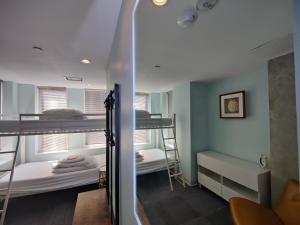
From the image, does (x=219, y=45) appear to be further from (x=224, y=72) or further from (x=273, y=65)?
(x=273, y=65)

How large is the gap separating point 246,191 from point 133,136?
0.57 m

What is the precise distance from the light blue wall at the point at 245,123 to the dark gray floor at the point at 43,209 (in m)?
2.55

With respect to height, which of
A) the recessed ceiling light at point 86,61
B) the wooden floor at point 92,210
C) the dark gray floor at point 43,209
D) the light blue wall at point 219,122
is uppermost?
the recessed ceiling light at point 86,61

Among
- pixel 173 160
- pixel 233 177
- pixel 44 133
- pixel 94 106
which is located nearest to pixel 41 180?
pixel 44 133

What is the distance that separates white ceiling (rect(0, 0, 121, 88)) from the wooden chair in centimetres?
141

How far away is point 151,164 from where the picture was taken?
75 centimetres

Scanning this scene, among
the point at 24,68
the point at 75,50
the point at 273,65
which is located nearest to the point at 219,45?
the point at 273,65

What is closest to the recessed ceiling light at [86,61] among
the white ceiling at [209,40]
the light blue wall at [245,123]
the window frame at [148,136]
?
the white ceiling at [209,40]

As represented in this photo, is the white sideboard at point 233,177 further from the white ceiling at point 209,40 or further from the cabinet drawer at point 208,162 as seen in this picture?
the white ceiling at point 209,40

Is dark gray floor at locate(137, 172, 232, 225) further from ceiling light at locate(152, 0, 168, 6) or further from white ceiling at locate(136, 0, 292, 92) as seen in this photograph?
ceiling light at locate(152, 0, 168, 6)

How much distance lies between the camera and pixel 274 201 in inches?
11.8

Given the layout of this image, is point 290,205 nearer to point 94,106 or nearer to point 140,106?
point 140,106

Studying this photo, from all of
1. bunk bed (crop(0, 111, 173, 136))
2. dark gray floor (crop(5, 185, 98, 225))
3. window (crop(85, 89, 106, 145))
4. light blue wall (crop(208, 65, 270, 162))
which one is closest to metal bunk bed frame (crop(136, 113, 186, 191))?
light blue wall (crop(208, 65, 270, 162))

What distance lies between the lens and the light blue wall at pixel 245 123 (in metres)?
0.36
